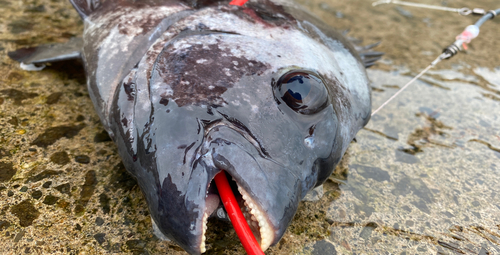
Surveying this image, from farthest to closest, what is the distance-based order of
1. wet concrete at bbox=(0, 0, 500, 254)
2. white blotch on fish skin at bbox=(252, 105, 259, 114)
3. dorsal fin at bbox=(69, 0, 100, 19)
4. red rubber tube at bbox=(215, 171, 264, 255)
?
dorsal fin at bbox=(69, 0, 100, 19) → wet concrete at bbox=(0, 0, 500, 254) → white blotch on fish skin at bbox=(252, 105, 259, 114) → red rubber tube at bbox=(215, 171, 264, 255)

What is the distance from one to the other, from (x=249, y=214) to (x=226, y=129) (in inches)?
15.2

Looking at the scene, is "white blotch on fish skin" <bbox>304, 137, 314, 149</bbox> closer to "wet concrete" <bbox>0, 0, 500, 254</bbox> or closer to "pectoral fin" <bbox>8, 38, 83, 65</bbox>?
"wet concrete" <bbox>0, 0, 500, 254</bbox>

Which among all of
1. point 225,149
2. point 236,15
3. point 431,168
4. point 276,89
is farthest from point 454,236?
point 236,15

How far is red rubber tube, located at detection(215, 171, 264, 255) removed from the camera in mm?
1246

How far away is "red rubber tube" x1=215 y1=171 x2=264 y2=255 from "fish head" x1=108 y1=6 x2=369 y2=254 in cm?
5

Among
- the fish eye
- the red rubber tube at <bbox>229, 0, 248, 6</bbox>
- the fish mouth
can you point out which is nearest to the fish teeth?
the fish mouth

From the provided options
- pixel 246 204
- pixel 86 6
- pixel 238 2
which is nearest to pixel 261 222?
pixel 246 204

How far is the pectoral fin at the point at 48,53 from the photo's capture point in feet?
8.45

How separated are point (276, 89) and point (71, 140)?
1481mm

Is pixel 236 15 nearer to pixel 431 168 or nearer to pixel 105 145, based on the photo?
pixel 105 145

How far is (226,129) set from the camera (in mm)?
1337

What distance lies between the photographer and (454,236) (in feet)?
5.83

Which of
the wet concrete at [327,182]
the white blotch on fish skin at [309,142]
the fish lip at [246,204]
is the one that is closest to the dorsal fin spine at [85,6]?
the wet concrete at [327,182]

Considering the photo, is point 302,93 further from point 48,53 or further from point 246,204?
point 48,53
